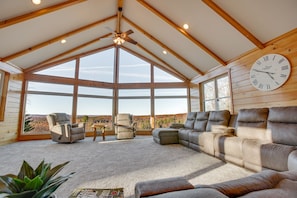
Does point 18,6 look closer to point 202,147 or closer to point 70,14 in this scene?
point 70,14

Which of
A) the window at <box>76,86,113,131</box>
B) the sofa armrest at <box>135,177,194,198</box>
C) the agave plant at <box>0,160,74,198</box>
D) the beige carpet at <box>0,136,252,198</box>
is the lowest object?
the beige carpet at <box>0,136,252,198</box>

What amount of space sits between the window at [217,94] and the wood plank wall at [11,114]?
706 cm

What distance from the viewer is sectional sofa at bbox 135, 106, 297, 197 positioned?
91 centimetres

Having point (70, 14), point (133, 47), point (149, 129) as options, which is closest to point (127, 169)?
point (70, 14)

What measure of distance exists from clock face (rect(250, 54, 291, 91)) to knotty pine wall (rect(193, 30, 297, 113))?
0.28 ft

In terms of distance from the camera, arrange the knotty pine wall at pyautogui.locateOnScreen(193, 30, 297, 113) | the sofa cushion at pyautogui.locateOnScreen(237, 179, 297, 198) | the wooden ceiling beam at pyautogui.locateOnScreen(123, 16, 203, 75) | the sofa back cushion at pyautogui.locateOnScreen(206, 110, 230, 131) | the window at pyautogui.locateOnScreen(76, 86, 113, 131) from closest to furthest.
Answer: the sofa cushion at pyautogui.locateOnScreen(237, 179, 297, 198), the knotty pine wall at pyautogui.locateOnScreen(193, 30, 297, 113), the sofa back cushion at pyautogui.locateOnScreen(206, 110, 230, 131), the wooden ceiling beam at pyautogui.locateOnScreen(123, 16, 203, 75), the window at pyautogui.locateOnScreen(76, 86, 113, 131)

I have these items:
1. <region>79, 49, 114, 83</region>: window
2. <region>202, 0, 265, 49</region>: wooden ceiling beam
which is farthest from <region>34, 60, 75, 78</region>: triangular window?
<region>202, 0, 265, 49</region>: wooden ceiling beam

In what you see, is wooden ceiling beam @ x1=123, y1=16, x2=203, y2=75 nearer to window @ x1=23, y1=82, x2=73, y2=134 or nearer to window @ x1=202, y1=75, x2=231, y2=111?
window @ x1=202, y1=75, x2=231, y2=111

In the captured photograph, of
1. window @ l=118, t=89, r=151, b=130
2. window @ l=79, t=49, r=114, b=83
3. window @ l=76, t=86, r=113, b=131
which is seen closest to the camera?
window @ l=76, t=86, r=113, b=131

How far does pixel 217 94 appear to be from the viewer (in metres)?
5.77

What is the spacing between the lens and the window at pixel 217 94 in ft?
17.3

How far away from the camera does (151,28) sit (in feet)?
17.6

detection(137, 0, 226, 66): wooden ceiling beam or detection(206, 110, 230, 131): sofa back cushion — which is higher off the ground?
detection(137, 0, 226, 66): wooden ceiling beam

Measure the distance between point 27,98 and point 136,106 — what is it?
4.34 metres
